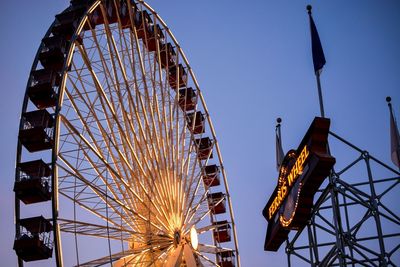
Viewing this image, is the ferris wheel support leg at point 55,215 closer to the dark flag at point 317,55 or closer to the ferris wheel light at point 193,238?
the ferris wheel light at point 193,238

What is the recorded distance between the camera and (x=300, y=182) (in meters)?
18.8

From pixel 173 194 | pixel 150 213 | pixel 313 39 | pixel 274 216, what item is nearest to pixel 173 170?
pixel 173 194

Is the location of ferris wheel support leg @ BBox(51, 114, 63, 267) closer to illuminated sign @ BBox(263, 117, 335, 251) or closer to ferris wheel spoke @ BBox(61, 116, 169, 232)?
ferris wheel spoke @ BBox(61, 116, 169, 232)

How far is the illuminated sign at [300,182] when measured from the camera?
58.1 ft

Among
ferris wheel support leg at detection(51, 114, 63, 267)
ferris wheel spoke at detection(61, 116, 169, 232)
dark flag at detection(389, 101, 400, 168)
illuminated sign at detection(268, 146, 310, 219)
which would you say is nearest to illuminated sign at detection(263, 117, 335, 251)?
illuminated sign at detection(268, 146, 310, 219)

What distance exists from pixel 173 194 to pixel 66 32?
254 inches

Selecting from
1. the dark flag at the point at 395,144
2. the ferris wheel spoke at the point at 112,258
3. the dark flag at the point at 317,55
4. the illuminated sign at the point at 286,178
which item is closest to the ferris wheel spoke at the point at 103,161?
the ferris wheel spoke at the point at 112,258

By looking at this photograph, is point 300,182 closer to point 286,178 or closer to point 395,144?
point 286,178

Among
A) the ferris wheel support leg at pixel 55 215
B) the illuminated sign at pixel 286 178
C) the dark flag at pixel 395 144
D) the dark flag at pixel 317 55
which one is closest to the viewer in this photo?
the illuminated sign at pixel 286 178

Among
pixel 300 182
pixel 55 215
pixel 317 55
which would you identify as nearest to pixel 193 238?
pixel 55 215

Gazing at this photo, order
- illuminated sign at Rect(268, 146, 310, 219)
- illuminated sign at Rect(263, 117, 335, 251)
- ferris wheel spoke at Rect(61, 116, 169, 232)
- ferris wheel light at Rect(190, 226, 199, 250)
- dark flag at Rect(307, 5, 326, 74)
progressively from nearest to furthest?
1. illuminated sign at Rect(263, 117, 335, 251)
2. illuminated sign at Rect(268, 146, 310, 219)
3. dark flag at Rect(307, 5, 326, 74)
4. ferris wheel spoke at Rect(61, 116, 169, 232)
5. ferris wheel light at Rect(190, 226, 199, 250)

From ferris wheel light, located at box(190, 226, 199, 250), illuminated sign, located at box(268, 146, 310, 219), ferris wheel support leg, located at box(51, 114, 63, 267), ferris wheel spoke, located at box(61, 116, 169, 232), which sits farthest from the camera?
ferris wheel light, located at box(190, 226, 199, 250)

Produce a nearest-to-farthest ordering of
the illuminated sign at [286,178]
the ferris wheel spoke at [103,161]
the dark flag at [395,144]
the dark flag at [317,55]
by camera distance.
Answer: the illuminated sign at [286,178]
the dark flag at [395,144]
the dark flag at [317,55]
the ferris wheel spoke at [103,161]

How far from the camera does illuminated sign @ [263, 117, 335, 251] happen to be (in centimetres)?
1772
